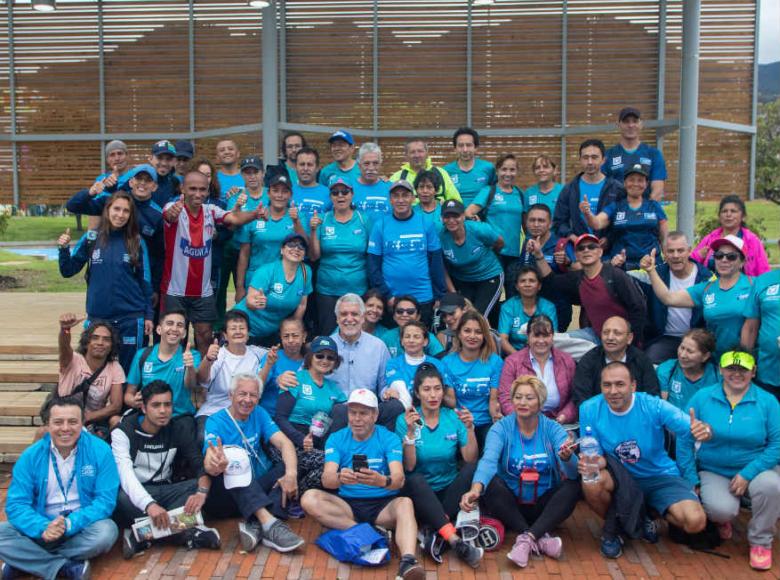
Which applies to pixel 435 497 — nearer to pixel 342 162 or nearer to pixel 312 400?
pixel 312 400

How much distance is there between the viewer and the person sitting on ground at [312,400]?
6598 mm

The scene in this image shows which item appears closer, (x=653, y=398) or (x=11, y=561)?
(x=11, y=561)

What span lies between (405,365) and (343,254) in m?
1.47

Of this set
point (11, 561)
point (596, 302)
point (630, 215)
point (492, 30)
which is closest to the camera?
point (11, 561)

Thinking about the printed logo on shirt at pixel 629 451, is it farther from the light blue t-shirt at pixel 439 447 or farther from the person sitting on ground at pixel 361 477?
the person sitting on ground at pixel 361 477

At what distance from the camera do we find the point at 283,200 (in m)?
7.80

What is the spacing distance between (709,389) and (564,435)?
1108 mm

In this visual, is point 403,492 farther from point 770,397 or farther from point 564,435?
point 770,397

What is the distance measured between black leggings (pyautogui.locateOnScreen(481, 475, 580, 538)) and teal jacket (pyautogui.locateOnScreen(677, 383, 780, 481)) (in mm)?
884

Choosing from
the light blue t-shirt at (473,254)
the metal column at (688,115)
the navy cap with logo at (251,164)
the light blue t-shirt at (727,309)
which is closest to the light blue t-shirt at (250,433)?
the light blue t-shirt at (473,254)

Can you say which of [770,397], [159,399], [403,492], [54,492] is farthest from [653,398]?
[54,492]

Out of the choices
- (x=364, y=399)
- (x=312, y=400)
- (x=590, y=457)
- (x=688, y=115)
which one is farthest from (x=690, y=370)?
(x=688, y=115)

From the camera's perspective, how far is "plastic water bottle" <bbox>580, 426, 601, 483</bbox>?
5.68 m

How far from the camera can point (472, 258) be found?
7883mm
